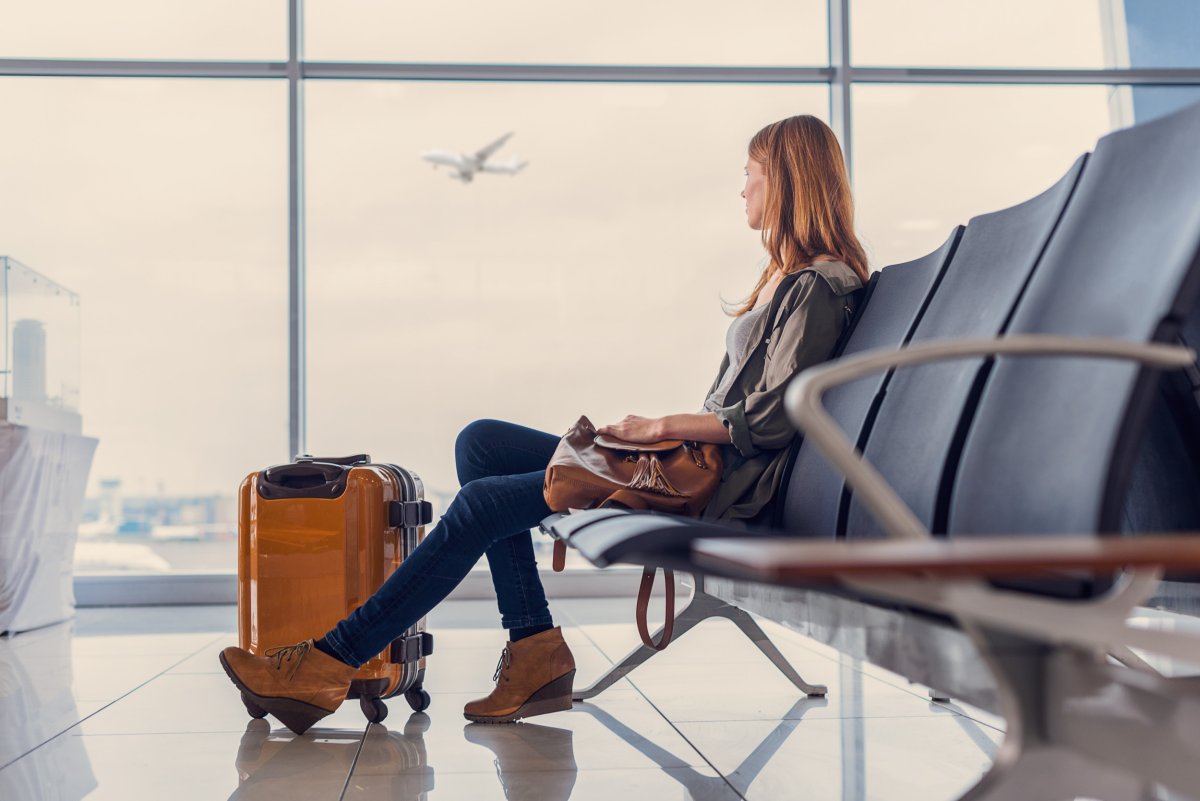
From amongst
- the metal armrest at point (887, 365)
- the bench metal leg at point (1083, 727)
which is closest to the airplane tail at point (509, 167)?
the metal armrest at point (887, 365)

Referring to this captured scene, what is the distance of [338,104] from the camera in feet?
15.3

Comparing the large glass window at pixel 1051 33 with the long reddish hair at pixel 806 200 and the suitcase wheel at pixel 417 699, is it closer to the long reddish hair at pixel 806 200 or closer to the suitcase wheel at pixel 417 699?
the long reddish hair at pixel 806 200

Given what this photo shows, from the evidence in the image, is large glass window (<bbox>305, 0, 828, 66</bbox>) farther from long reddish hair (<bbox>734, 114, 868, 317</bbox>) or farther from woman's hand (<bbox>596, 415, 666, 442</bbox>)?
woman's hand (<bbox>596, 415, 666, 442</bbox>)

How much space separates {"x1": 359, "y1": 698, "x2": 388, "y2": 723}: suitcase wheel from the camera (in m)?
2.18

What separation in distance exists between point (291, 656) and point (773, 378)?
0.99 m

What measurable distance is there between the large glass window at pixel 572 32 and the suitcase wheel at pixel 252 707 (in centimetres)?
329

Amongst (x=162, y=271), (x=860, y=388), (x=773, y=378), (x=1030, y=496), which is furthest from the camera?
(x=162, y=271)

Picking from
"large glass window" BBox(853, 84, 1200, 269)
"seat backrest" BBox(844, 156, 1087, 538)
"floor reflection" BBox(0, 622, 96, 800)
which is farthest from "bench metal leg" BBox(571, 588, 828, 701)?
"large glass window" BBox(853, 84, 1200, 269)

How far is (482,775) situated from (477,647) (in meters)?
1.45

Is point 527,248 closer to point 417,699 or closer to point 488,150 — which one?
point 488,150

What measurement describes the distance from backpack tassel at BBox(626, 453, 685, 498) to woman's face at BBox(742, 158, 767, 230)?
1.87 feet

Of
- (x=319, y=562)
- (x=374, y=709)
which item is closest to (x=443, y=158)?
(x=319, y=562)

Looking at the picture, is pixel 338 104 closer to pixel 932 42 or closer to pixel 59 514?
pixel 59 514

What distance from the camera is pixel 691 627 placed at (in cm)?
237
